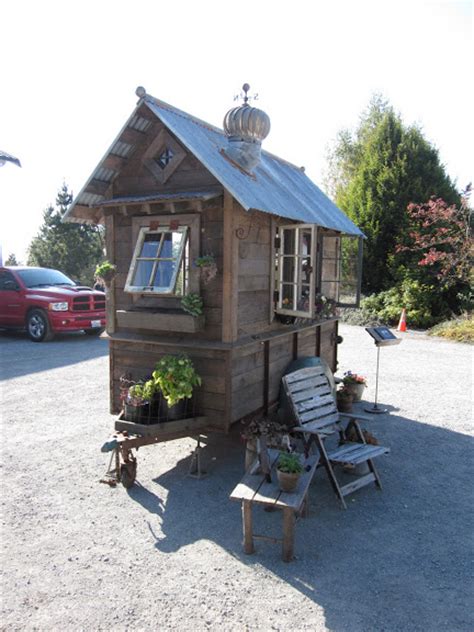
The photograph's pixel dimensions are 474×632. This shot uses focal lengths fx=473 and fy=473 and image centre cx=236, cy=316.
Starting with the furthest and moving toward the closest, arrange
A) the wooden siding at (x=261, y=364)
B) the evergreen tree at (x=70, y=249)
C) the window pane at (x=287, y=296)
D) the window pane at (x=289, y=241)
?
the evergreen tree at (x=70, y=249), the window pane at (x=289, y=241), the window pane at (x=287, y=296), the wooden siding at (x=261, y=364)

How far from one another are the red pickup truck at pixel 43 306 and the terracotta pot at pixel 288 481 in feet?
35.4

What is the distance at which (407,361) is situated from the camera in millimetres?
11797

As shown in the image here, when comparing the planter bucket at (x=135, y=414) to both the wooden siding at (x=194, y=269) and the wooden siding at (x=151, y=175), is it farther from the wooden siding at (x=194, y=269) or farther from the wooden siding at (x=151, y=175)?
the wooden siding at (x=151, y=175)

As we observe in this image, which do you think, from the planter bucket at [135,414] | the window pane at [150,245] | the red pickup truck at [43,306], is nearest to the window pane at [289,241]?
the window pane at [150,245]

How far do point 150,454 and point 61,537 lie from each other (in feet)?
6.55

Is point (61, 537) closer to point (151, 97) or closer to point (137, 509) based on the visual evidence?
point (137, 509)

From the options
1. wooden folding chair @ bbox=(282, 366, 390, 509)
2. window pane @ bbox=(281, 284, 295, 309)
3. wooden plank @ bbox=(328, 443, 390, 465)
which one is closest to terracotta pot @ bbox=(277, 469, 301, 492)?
wooden folding chair @ bbox=(282, 366, 390, 509)

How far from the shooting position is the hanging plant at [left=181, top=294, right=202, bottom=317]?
5.28 meters

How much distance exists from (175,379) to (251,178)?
2.76m

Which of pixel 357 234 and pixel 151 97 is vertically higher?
pixel 151 97

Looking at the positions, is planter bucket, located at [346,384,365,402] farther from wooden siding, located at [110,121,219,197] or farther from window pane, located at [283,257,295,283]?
wooden siding, located at [110,121,219,197]

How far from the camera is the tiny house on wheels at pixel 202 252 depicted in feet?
17.5

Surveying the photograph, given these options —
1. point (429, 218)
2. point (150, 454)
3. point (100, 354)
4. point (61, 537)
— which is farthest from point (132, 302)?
point (429, 218)

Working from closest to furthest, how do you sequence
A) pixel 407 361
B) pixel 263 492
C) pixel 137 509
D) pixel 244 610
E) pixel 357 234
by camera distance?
pixel 244 610 < pixel 263 492 < pixel 137 509 < pixel 357 234 < pixel 407 361
